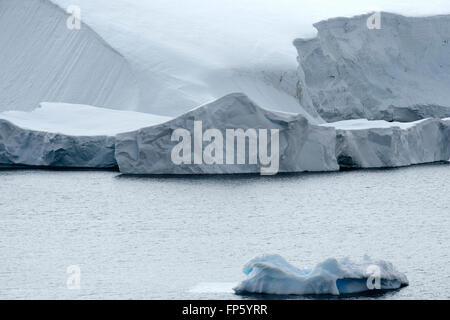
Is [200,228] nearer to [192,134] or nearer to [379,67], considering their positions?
[192,134]

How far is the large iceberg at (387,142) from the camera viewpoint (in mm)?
18750

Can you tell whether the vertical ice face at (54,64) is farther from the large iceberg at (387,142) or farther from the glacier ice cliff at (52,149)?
the large iceberg at (387,142)

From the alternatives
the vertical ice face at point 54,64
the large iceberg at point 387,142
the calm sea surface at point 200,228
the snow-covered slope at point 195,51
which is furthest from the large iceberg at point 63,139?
the large iceberg at point 387,142

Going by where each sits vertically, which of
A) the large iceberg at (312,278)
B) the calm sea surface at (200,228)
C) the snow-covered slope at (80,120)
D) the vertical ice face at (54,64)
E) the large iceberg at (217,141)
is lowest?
the large iceberg at (312,278)

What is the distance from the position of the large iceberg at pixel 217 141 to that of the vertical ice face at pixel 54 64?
418 centimetres

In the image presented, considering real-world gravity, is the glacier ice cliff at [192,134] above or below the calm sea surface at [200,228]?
above

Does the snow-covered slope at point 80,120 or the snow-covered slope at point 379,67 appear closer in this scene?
the snow-covered slope at point 80,120

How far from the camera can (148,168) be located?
57.0 ft

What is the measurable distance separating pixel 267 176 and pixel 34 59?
814cm

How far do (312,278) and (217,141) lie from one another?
329 inches

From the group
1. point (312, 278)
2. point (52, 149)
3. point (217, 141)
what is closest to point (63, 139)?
point (52, 149)

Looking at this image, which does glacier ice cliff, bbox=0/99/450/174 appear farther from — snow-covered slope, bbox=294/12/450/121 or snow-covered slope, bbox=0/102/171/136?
snow-covered slope, bbox=294/12/450/121

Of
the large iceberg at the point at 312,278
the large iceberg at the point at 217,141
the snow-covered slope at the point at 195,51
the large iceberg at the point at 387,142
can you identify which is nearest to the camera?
the large iceberg at the point at 312,278

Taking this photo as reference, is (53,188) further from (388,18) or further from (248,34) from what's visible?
(388,18)
